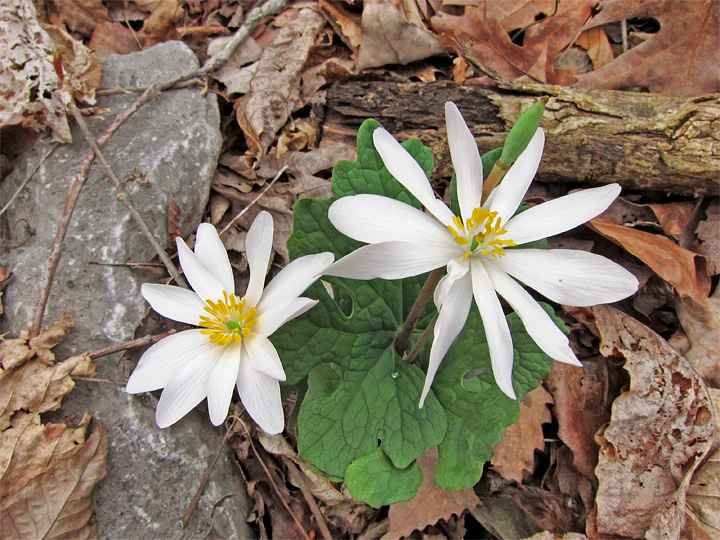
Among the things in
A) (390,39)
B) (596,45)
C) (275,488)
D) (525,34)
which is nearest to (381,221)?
(275,488)

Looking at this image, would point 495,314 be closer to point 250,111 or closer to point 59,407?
point 59,407

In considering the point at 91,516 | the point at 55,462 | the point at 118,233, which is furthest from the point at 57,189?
the point at 91,516

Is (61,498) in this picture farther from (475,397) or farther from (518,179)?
(518,179)

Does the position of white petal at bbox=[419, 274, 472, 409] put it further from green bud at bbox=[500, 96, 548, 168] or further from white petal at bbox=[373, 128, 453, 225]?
green bud at bbox=[500, 96, 548, 168]

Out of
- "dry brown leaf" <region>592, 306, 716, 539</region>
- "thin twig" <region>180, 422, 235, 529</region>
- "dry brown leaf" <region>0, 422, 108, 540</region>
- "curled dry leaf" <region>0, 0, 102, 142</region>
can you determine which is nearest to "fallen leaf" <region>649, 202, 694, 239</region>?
"dry brown leaf" <region>592, 306, 716, 539</region>

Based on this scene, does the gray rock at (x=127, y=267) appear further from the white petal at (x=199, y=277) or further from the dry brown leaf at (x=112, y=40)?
the white petal at (x=199, y=277)

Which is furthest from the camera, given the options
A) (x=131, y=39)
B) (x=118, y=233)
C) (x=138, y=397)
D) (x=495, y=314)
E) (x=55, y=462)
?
(x=131, y=39)

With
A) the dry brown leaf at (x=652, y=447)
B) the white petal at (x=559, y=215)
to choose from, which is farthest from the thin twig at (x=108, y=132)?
the dry brown leaf at (x=652, y=447)
